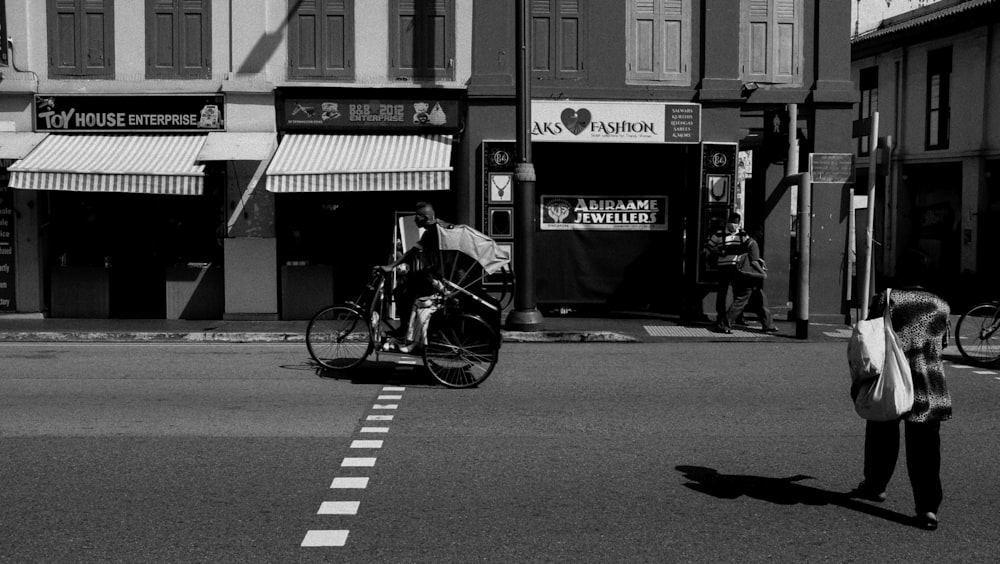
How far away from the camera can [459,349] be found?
34.6 ft

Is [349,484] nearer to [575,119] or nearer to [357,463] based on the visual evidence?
[357,463]

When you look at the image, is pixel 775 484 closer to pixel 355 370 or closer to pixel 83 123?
pixel 355 370

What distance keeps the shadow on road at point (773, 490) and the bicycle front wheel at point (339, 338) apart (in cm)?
481

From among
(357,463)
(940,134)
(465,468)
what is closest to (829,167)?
(465,468)

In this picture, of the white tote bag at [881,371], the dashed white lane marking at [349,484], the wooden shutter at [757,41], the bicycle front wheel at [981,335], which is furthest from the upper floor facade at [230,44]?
the white tote bag at [881,371]

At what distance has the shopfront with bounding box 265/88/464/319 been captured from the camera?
16406 mm

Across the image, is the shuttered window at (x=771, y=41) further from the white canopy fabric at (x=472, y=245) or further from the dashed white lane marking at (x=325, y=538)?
the dashed white lane marking at (x=325, y=538)

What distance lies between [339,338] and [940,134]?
2176 centimetres

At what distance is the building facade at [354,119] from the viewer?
16.6 meters

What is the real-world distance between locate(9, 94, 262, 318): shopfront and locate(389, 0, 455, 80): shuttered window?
9.39ft

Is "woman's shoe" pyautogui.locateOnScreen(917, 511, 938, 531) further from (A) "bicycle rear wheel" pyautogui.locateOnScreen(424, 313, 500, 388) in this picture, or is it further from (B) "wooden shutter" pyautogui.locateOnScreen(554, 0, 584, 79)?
(B) "wooden shutter" pyautogui.locateOnScreen(554, 0, 584, 79)

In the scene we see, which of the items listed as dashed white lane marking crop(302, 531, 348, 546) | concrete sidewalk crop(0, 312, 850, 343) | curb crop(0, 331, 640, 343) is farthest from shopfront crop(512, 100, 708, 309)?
dashed white lane marking crop(302, 531, 348, 546)

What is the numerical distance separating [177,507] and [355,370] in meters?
5.29

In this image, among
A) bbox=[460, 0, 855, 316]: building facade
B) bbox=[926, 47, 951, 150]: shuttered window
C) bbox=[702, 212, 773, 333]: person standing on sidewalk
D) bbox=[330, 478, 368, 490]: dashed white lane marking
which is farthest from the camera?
bbox=[926, 47, 951, 150]: shuttered window
